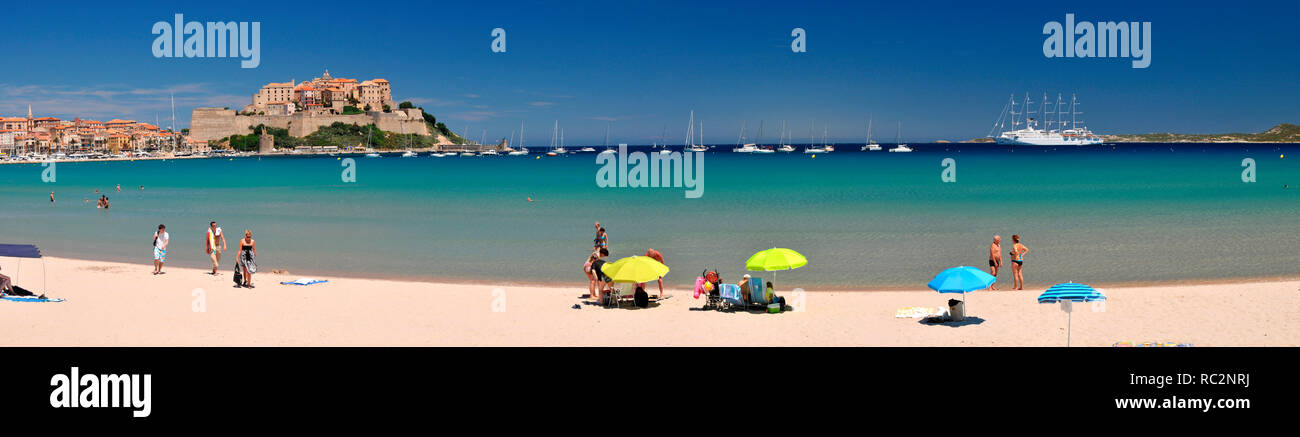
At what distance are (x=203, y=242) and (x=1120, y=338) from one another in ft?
78.8

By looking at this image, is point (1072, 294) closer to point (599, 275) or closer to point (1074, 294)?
point (1074, 294)

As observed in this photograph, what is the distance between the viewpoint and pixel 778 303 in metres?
12.9

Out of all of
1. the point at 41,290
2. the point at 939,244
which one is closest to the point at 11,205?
the point at 41,290

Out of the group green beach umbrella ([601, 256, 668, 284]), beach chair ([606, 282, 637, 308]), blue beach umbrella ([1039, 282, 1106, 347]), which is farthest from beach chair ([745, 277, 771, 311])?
blue beach umbrella ([1039, 282, 1106, 347])

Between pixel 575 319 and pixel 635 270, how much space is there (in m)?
1.17

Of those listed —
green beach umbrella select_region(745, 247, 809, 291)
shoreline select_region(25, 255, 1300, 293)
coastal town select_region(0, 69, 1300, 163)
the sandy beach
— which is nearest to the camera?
the sandy beach

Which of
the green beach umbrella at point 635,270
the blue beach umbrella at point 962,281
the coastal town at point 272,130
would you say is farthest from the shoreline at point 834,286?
the coastal town at point 272,130

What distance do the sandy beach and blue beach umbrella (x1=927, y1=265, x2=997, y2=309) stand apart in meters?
0.64

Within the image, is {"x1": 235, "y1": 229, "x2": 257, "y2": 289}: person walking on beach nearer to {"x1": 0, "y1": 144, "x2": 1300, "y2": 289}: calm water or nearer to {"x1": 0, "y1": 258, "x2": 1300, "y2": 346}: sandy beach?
{"x1": 0, "y1": 258, "x2": 1300, "y2": 346}: sandy beach

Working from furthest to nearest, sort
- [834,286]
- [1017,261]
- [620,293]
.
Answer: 1. [834,286]
2. [1017,261]
3. [620,293]

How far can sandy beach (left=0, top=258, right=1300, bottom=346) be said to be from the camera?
35.4ft

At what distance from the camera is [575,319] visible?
1241cm

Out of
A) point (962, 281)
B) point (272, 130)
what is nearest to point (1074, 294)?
point (962, 281)
